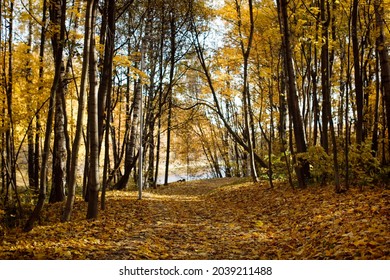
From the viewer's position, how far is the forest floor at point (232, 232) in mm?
4277

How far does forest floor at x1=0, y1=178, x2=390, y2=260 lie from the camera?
4277 mm

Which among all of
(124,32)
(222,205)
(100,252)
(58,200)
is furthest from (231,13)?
(100,252)

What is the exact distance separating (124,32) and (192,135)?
14.4 meters

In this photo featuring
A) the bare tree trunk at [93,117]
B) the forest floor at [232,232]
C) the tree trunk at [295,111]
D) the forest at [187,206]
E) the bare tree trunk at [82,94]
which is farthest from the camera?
the tree trunk at [295,111]

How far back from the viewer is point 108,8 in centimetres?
761

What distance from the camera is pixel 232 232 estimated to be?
20.0 ft

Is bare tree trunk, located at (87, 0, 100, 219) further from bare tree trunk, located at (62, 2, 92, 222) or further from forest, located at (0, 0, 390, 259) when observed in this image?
bare tree trunk, located at (62, 2, 92, 222)

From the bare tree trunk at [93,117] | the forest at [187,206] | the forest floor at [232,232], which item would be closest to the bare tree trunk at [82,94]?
the forest at [187,206]

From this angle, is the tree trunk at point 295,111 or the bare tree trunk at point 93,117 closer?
the bare tree trunk at point 93,117

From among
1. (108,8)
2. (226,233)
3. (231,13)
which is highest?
(231,13)

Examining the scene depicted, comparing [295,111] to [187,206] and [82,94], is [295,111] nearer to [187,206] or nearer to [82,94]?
[187,206]

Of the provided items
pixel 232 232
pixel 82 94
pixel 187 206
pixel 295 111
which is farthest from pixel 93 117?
pixel 295 111

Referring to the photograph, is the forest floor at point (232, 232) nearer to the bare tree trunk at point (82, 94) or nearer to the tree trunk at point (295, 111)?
the tree trunk at point (295, 111)
